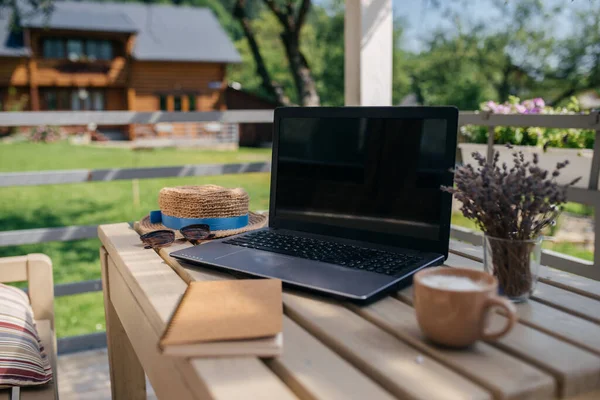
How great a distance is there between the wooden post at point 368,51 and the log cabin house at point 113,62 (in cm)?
1662

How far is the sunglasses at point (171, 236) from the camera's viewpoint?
137 cm

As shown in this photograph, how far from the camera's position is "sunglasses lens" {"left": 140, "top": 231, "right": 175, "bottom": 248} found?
1.37 meters

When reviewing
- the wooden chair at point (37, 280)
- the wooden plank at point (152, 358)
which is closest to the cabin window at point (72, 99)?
the wooden chair at point (37, 280)

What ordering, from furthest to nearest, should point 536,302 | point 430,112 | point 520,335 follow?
point 430,112
point 536,302
point 520,335

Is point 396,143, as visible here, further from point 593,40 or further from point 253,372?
point 593,40

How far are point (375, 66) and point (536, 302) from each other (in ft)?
6.23

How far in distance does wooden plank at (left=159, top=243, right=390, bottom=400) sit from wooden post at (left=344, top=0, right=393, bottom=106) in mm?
1986

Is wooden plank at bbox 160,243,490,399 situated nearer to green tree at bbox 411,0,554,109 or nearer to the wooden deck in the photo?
the wooden deck

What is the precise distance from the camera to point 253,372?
2.43ft

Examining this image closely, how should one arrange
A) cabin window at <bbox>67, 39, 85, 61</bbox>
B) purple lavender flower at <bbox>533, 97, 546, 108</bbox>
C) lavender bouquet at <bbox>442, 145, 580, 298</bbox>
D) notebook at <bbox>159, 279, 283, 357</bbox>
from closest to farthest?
notebook at <bbox>159, 279, 283, 357</bbox>
lavender bouquet at <bbox>442, 145, 580, 298</bbox>
purple lavender flower at <bbox>533, 97, 546, 108</bbox>
cabin window at <bbox>67, 39, 85, 61</bbox>

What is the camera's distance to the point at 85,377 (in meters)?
2.34

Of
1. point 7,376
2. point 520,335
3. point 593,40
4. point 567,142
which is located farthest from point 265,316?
point 593,40

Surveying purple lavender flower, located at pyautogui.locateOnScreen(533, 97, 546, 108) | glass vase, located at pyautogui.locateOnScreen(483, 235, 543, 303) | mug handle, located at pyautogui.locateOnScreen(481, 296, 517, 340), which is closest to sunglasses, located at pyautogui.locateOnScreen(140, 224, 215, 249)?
glass vase, located at pyautogui.locateOnScreen(483, 235, 543, 303)

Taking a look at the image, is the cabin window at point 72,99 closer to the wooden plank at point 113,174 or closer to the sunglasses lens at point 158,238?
the wooden plank at point 113,174
